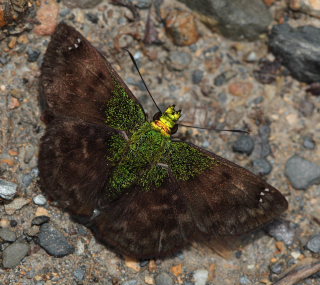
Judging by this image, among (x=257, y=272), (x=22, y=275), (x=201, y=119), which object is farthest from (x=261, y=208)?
(x=22, y=275)

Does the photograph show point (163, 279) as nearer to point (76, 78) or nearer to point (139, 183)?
point (139, 183)

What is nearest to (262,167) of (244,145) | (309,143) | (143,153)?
(244,145)

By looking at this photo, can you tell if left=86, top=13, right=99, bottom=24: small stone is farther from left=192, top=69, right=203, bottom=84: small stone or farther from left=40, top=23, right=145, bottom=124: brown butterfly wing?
left=192, top=69, right=203, bottom=84: small stone

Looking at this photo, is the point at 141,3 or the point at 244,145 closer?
the point at 244,145

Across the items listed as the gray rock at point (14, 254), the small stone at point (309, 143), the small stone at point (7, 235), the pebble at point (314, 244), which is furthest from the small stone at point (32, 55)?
the pebble at point (314, 244)

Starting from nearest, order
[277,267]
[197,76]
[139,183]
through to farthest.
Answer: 1. [139,183]
2. [277,267]
3. [197,76]

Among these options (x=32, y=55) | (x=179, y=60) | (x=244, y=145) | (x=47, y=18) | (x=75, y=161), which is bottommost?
(x=244, y=145)

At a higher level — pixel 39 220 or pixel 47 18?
pixel 47 18
